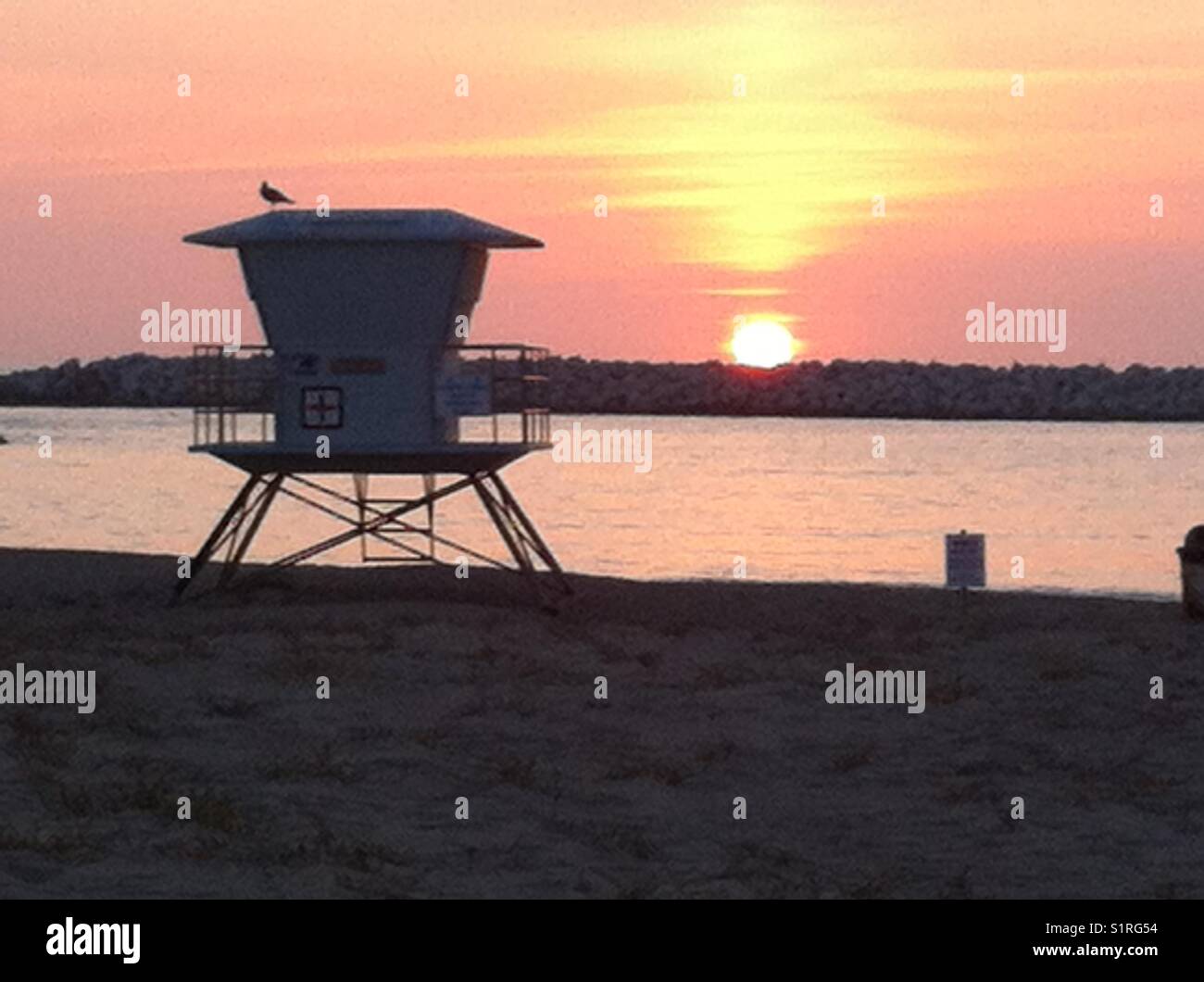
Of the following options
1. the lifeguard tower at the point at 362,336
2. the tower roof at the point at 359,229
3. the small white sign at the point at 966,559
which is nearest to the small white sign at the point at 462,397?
the lifeguard tower at the point at 362,336

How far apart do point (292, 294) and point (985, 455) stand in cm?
9036

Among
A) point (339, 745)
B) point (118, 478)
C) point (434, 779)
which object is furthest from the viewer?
point (118, 478)

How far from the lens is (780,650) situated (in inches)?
859

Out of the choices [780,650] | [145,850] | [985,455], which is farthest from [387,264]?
[985,455]

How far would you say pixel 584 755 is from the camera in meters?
16.1

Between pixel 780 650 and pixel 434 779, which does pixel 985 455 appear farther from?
pixel 434 779

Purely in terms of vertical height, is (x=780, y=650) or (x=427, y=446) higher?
(x=427, y=446)

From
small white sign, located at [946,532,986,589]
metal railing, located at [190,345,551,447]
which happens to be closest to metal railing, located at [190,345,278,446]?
metal railing, located at [190,345,551,447]

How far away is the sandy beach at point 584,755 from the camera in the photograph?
482 inches

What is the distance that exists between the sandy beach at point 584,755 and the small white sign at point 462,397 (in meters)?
2.04

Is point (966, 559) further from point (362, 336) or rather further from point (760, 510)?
point (760, 510)

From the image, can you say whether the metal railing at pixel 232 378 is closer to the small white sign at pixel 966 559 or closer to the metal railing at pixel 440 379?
the metal railing at pixel 440 379

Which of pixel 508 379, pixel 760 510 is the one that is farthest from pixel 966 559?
pixel 760 510
